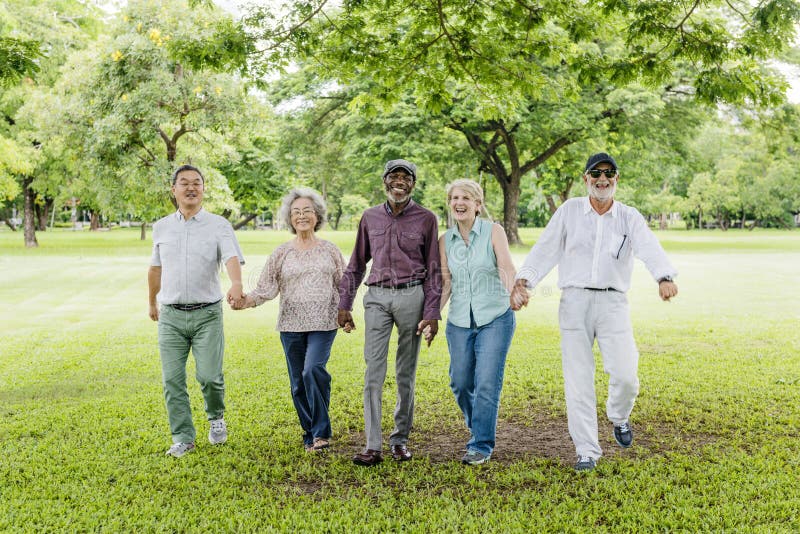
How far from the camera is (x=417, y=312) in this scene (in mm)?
5086

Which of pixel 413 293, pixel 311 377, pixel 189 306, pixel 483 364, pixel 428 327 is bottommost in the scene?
pixel 311 377

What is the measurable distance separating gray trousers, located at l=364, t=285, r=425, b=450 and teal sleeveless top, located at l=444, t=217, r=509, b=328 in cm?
29

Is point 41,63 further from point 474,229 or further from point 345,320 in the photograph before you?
point 474,229

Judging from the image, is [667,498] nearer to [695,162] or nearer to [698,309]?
[698,309]

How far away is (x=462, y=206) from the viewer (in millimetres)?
5102

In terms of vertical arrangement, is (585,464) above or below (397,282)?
below

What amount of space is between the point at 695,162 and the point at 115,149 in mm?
27792

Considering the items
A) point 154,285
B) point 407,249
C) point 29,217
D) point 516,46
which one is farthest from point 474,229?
point 29,217

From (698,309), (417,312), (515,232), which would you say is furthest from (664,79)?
(515,232)

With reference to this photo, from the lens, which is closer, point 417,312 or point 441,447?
point 417,312

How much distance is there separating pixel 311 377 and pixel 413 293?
1.06 metres

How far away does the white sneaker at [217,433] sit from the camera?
569 centimetres

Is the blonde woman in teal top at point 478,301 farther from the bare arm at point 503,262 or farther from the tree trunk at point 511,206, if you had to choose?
the tree trunk at point 511,206

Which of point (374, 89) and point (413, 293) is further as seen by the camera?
point (374, 89)
